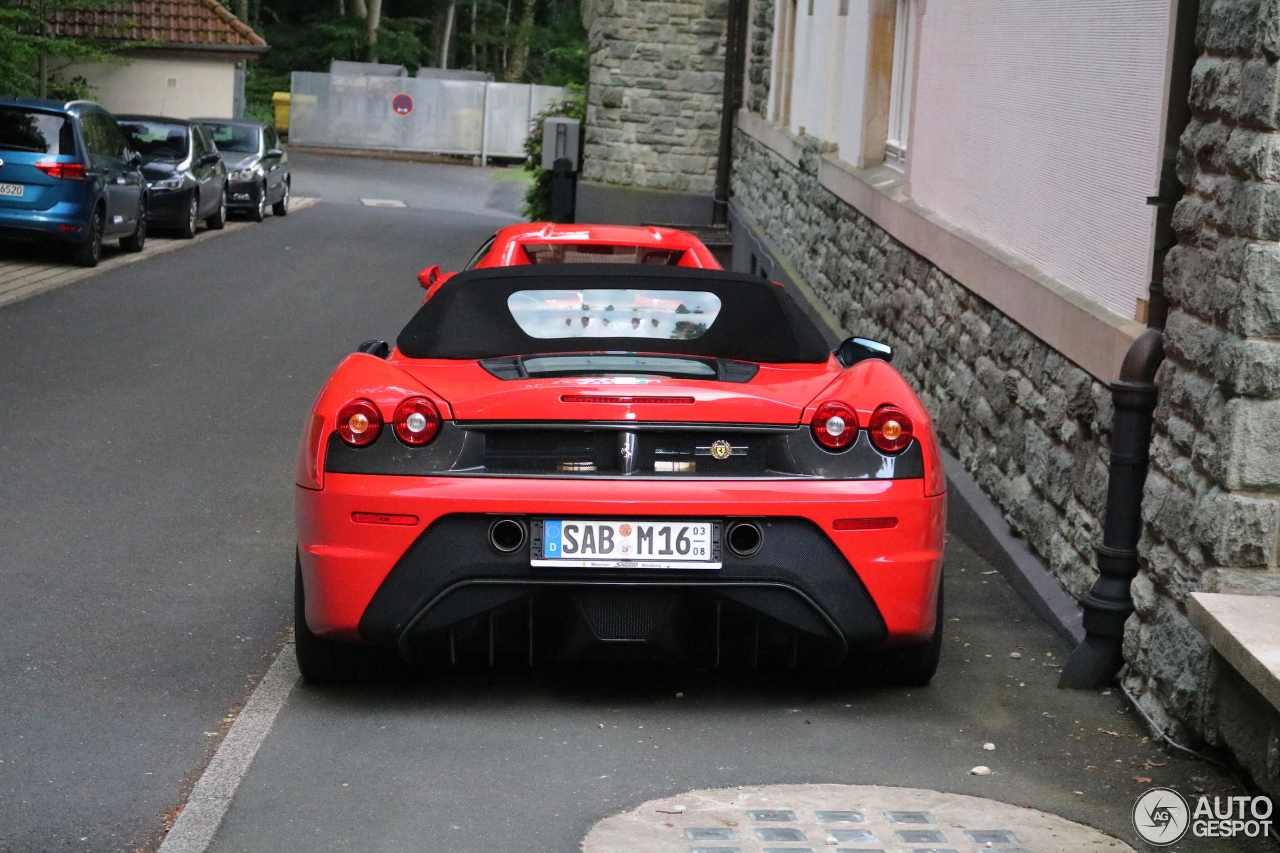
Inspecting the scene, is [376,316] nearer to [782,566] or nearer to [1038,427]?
[1038,427]

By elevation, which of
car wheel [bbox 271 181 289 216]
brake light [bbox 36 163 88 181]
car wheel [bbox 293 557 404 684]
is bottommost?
car wheel [bbox 271 181 289 216]

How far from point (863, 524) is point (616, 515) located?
73 centimetres

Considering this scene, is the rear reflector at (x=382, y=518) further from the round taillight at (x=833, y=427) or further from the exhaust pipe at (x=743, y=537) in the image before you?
the round taillight at (x=833, y=427)

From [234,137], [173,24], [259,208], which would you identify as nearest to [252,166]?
[259,208]

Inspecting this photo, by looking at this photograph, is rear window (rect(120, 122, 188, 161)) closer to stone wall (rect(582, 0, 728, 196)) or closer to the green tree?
the green tree

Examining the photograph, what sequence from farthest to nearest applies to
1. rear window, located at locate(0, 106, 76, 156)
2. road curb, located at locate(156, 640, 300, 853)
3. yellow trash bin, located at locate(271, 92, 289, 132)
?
yellow trash bin, located at locate(271, 92, 289, 132) < rear window, located at locate(0, 106, 76, 156) < road curb, located at locate(156, 640, 300, 853)

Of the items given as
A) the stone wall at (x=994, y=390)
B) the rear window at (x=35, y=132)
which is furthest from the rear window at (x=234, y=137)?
the stone wall at (x=994, y=390)

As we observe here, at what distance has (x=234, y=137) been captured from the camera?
3120 centimetres

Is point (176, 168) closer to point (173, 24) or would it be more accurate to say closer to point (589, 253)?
point (173, 24)

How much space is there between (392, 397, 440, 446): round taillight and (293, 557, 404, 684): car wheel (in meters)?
0.59

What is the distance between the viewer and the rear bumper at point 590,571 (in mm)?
5211

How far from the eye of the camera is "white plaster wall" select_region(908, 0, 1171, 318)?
6594 mm

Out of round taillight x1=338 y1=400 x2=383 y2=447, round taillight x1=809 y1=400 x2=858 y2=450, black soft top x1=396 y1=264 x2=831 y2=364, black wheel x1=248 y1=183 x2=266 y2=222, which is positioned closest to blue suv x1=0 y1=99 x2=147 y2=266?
black wheel x1=248 y1=183 x2=266 y2=222

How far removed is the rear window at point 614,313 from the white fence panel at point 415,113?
47.9m
